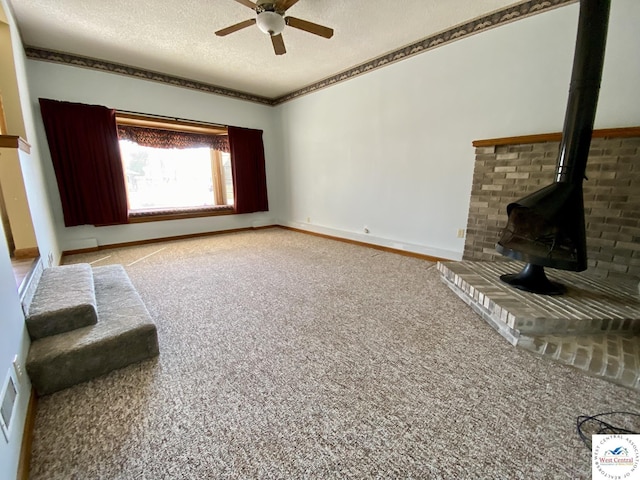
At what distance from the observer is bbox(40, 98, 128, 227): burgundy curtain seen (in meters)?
3.32

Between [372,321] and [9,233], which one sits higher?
[9,233]

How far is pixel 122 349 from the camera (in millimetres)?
1414

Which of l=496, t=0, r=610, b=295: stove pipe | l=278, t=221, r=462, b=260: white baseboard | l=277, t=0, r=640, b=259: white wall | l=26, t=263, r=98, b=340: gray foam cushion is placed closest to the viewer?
l=26, t=263, r=98, b=340: gray foam cushion

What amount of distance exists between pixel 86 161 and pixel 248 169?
240 cm

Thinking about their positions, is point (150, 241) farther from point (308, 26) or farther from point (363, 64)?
point (363, 64)

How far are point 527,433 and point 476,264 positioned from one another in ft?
5.51

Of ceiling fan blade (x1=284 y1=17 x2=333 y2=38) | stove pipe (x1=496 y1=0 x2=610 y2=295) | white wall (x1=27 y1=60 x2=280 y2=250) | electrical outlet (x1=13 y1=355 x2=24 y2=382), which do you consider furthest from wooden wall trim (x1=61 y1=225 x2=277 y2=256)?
stove pipe (x1=496 y1=0 x2=610 y2=295)

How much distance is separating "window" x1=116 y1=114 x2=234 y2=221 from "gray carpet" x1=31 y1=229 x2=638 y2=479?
10.5 feet

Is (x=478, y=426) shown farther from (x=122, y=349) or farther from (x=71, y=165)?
(x=71, y=165)

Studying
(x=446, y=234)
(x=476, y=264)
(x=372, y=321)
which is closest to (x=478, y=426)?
(x=372, y=321)

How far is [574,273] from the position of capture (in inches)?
88.1

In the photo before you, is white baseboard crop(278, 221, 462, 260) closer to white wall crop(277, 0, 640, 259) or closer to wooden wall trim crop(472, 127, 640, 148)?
white wall crop(277, 0, 640, 259)

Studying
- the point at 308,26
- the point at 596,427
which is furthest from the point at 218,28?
the point at 596,427

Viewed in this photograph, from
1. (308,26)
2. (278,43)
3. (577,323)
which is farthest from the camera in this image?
(278,43)
